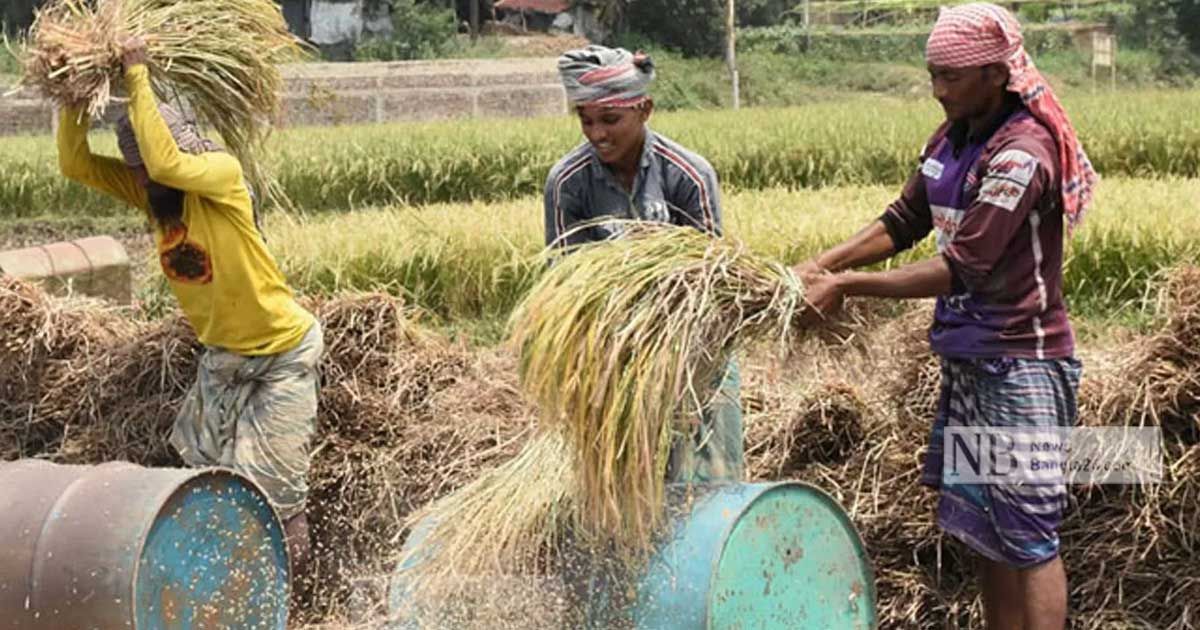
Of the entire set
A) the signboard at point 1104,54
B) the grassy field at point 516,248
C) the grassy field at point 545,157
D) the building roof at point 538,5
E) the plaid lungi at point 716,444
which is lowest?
the signboard at point 1104,54

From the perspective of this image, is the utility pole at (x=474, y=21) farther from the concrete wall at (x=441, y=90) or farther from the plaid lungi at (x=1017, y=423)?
the plaid lungi at (x=1017, y=423)

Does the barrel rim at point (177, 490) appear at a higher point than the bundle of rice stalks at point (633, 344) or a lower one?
lower

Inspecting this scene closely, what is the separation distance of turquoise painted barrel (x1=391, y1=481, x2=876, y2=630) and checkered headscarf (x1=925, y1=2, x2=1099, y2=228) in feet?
2.82

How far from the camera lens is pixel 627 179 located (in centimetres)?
439

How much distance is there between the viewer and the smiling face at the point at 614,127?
4266mm

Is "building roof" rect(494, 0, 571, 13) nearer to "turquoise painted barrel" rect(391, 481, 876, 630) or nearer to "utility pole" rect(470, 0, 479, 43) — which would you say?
"utility pole" rect(470, 0, 479, 43)

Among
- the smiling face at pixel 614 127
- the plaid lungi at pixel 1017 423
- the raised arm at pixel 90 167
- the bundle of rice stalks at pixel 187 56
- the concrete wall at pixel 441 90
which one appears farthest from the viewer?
the concrete wall at pixel 441 90

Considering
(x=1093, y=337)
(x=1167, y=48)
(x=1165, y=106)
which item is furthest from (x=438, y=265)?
(x=1167, y=48)

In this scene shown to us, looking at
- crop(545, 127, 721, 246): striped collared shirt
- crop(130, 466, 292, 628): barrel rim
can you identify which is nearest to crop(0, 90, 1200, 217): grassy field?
crop(130, 466, 292, 628): barrel rim

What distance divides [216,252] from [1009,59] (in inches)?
87.6

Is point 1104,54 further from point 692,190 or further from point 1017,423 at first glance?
point 1017,423

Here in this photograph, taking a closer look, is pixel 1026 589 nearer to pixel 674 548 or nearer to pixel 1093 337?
pixel 674 548

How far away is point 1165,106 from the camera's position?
17062mm

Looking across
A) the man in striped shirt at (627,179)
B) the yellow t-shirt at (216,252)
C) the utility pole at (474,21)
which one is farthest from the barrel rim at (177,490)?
the utility pole at (474,21)
